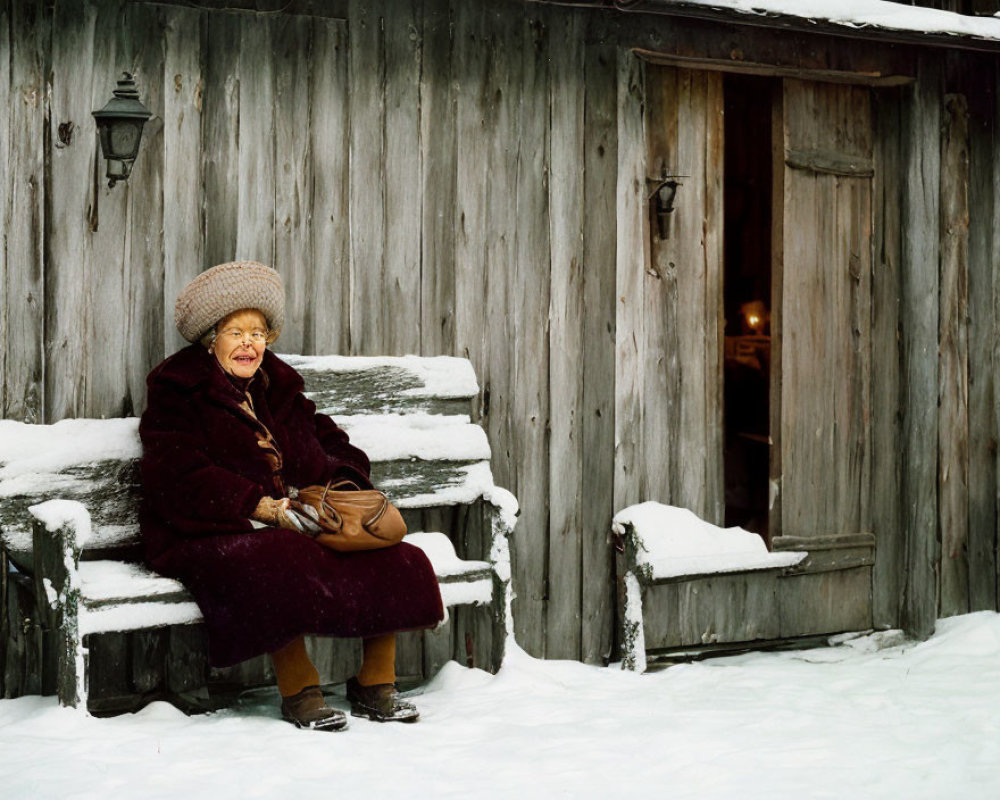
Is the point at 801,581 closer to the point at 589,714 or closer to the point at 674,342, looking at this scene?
the point at 674,342

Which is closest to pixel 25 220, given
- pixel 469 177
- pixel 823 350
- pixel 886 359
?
pixel 469 177

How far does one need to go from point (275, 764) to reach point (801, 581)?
10.7ft

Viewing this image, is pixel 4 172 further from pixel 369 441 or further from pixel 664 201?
pixel 664 201

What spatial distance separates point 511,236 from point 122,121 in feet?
5.76

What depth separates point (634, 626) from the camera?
582 cm

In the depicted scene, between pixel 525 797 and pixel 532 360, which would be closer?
pixel 525 797

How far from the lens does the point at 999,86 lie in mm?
6895

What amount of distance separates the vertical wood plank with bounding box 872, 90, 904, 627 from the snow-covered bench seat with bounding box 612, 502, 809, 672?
0.58 meters

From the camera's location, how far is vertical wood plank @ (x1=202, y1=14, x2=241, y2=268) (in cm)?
518

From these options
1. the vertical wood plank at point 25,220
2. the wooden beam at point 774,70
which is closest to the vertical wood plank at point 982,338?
the wooden beam at point 774,70

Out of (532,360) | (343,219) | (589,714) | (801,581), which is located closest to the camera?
(589,714)

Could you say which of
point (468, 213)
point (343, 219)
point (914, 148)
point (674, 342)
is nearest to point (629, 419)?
point (674, 342)

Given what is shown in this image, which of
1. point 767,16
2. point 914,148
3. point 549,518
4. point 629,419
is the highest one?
point 767,16

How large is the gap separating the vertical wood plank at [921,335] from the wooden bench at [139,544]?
2267 millimetres
